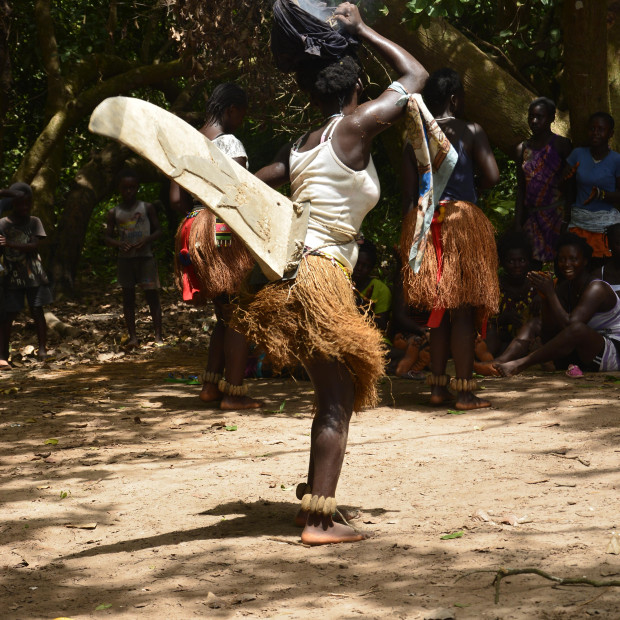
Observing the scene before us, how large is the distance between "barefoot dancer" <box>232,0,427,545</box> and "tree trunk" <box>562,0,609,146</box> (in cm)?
406

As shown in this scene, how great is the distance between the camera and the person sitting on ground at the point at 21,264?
8.23 meters

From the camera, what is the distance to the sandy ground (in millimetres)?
2809

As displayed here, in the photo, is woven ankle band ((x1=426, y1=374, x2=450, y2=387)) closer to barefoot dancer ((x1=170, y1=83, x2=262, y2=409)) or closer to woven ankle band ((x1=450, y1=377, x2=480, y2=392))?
woven ankle band ((x1=450, y1=377, x2=480, y2=392))

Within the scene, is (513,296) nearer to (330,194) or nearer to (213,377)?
(213,377)

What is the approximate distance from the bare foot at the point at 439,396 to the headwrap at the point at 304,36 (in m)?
2.78

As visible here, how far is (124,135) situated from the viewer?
289 centimetres

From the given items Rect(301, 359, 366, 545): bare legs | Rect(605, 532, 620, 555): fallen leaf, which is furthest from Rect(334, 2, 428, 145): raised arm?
Rect(605, 532, 620, 555): fallen leaf

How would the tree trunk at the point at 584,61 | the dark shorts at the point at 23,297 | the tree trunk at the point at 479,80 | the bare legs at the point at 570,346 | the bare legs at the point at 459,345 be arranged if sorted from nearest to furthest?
the bare legs at the point at 459,345 → the bare legs at the point at 570,346 → the tree trunk at the point at 584,61 → the tree trunk at the point at 479,80 → the dark shorts at the point at 23,297

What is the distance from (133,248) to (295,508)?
5.79m

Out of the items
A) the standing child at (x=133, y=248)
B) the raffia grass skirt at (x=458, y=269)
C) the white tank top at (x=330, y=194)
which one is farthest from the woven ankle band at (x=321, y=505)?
the standing child at (x=133, y=248)

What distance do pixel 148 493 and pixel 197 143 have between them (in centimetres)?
175

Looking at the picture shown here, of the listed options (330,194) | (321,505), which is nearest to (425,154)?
(330,194)

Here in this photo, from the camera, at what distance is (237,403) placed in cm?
586

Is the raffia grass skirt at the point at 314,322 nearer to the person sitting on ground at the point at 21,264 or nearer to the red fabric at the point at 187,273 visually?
the red fabric at the point at 187,273
